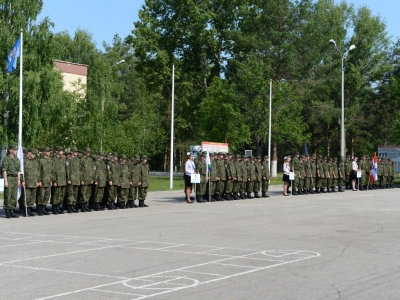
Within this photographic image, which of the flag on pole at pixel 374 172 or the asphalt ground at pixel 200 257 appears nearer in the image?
the asphalt ground at pixel 200 257

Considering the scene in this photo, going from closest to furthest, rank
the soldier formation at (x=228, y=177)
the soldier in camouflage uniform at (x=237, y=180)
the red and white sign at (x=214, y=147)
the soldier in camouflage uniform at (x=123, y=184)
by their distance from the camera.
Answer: the soldier in camouflage uniform at (x=123, y=184)
the soldier formation at (x=228, y=177)
the soldier in camouflage uniform at (x=237, y=180)
the red and white sign at (x=214, y=147)

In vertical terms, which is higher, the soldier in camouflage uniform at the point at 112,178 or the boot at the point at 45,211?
the soldier in camouflage uniform at the point at 112,178

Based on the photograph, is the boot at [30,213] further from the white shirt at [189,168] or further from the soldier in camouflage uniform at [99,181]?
the white shirt at [189,168]

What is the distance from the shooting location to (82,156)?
73.7ft

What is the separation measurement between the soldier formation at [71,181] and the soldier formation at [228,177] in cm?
357

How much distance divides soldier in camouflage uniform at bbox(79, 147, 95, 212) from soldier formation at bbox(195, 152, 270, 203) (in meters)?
5.97

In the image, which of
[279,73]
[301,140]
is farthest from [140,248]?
[279,73]

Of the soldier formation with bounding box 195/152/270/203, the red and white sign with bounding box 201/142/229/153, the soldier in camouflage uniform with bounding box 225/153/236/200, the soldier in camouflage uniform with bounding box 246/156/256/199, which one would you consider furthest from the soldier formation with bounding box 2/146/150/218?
the red and white sign with bounding box 201/142/229/153

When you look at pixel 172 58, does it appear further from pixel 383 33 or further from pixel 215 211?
pixel 215 211

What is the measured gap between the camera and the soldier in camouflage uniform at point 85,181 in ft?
72.3

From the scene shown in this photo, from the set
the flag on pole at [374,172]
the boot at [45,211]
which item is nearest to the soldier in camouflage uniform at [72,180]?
the boot at [45,211]

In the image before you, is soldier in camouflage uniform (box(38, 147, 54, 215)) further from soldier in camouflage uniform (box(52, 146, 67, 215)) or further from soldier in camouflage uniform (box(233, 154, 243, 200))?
soldier in camouflage uniform (box(233, 154, 243, 200))

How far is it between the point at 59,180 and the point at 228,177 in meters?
9.43

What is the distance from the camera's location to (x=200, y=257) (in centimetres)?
1157
